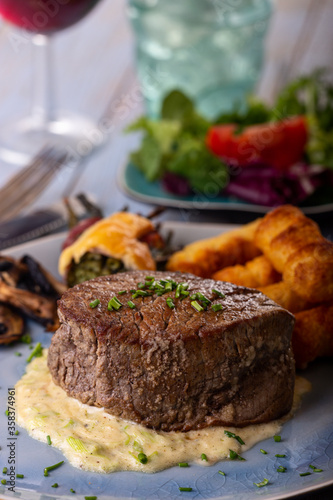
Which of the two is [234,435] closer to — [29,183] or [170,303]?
[170,303]

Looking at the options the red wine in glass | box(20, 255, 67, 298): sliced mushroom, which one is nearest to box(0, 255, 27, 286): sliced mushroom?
box(20, 255, 67, 298): sliced mushroom

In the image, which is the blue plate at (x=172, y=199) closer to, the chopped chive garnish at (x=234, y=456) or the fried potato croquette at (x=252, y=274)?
the fried potato croquette at (x=252, y=274)

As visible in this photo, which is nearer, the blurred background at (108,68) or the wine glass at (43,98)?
the wine glass at (43,98)

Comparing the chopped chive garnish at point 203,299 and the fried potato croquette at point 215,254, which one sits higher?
the chopped chive garnish at point 203,299

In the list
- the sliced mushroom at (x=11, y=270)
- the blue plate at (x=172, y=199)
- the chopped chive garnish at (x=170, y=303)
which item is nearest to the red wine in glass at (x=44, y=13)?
the blue plate at (x=172, y=199)

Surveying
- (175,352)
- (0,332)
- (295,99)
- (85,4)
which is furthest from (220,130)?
(175,352)

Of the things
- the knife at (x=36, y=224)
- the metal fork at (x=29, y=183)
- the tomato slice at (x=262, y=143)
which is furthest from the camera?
the tomato slice at (x=262, y=143)
